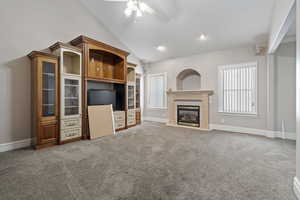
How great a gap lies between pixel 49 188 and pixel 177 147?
2377 millimetres

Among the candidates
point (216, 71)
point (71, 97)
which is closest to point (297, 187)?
point (216, 71)

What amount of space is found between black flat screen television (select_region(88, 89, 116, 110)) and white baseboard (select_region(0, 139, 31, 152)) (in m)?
1.63

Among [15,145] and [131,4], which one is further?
[131,4]

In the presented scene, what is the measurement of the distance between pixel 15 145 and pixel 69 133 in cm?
107

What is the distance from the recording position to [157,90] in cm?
677

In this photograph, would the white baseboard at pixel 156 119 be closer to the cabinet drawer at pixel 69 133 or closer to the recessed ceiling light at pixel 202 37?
the recessed ceiling light at pixel 202 37

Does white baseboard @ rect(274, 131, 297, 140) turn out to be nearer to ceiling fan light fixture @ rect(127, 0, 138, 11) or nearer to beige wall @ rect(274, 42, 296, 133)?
beige wall @ rect(274, 42, 296, 133)

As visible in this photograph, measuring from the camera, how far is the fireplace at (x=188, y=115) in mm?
5395

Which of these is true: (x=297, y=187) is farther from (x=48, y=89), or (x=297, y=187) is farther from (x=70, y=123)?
(x=48, y=89)

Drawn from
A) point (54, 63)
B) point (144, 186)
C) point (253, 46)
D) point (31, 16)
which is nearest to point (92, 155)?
point (144, 186)

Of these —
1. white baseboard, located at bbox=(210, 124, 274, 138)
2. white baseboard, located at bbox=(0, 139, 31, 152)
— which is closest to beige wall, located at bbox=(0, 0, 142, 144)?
white baseboard, located at bbox=(0, 139, 31, 152)

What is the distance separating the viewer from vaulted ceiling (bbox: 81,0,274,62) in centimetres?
353

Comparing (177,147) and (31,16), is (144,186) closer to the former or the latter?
(177,147)

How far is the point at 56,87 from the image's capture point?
339 cm
